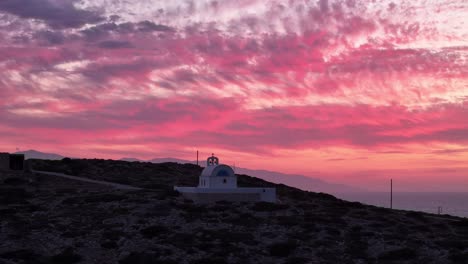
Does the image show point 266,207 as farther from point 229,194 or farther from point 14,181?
point 14,181

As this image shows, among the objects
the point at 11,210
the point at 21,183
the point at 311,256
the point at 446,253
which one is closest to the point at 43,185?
the point at 21,183

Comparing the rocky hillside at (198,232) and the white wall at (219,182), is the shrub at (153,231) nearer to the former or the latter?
the rocky hillside at (198,232)

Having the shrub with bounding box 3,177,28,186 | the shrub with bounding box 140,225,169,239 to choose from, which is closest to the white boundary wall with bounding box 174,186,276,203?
the shrub with bounding box 140,225,169,239

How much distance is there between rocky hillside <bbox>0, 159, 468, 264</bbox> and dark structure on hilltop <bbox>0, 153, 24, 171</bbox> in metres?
19.2

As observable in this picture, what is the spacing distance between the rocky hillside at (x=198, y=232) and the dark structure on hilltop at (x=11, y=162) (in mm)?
19228

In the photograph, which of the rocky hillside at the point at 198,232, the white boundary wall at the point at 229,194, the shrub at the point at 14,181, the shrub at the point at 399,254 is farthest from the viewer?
the shrub at the point at 14,181

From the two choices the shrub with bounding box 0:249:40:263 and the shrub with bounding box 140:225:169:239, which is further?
the shrub with bounding box 140:225:169:239

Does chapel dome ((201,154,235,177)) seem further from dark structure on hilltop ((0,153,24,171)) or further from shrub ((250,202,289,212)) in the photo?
dark structure on hilltop ((0,153,24,171))

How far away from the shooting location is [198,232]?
196ft

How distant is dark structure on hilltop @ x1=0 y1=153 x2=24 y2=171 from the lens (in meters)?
99.6

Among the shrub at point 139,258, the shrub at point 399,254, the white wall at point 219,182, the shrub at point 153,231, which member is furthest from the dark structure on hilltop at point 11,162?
the shrub at point 399,254

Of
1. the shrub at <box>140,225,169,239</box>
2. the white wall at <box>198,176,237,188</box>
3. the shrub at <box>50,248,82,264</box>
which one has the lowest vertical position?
the shrub at <box>50,248,82,264</box>

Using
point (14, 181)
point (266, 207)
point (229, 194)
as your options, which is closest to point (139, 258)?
point (266, 207)

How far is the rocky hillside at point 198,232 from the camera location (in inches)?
2109
